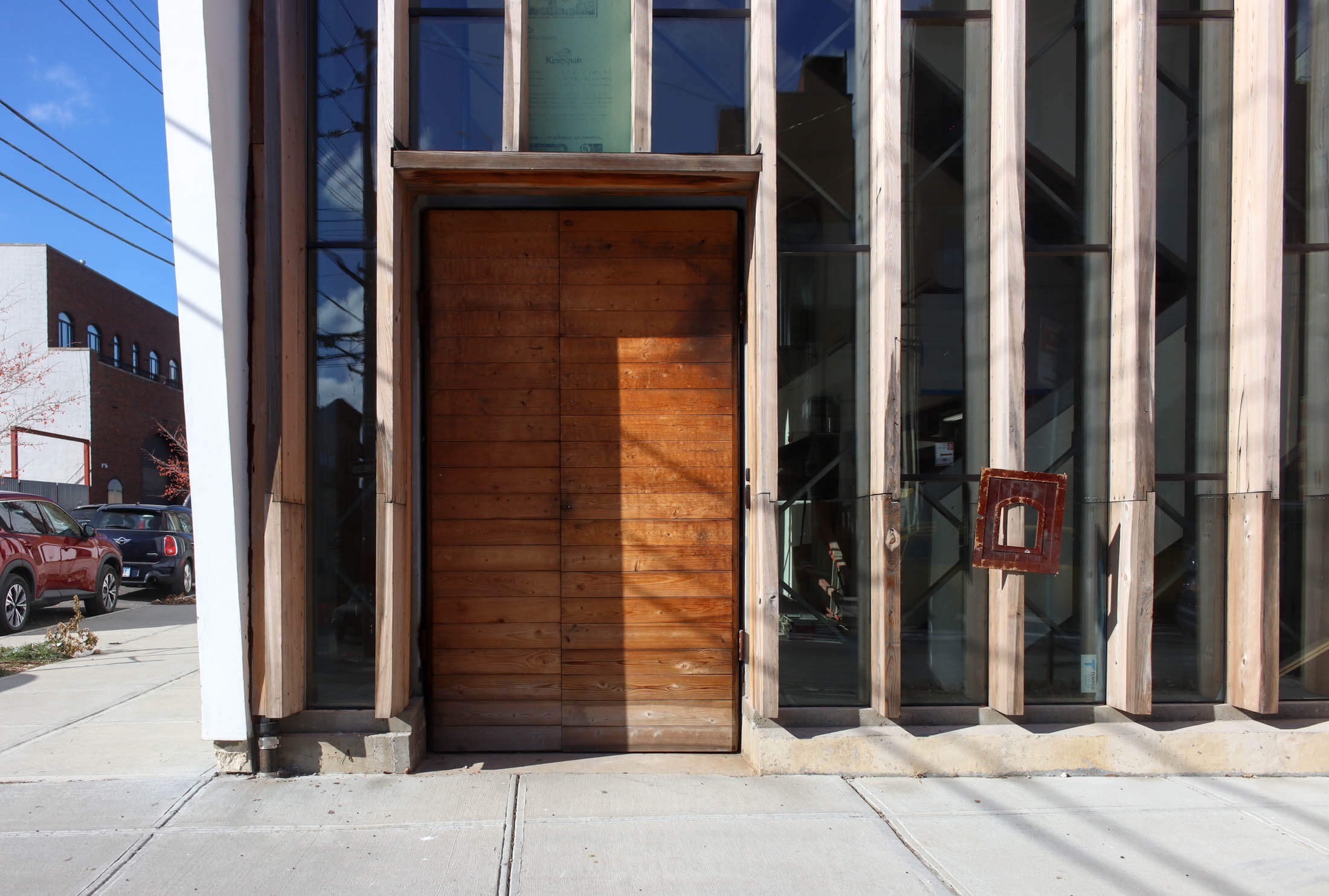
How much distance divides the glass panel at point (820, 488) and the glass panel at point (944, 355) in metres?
0.32

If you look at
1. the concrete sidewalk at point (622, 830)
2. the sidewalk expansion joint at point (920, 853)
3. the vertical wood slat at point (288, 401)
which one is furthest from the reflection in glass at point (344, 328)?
the sidewalk expansion joint at point (920, 853)

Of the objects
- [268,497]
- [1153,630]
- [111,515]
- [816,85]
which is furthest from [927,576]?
[111,515]

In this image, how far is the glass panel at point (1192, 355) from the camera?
5.05 metres

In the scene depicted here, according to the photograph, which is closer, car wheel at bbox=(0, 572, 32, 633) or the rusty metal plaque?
the rusty metal plaque

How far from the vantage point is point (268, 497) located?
471 centimetres

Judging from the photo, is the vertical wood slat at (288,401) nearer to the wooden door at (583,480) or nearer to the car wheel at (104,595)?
the wooden door at (583,480)

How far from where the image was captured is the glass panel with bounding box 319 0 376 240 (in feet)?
16.5

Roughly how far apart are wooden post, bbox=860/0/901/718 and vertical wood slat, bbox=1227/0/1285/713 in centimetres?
204

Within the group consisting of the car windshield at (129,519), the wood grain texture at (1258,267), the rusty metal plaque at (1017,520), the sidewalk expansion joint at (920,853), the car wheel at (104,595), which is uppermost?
the wood grain texture at (1258,267)

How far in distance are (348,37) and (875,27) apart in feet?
10.4

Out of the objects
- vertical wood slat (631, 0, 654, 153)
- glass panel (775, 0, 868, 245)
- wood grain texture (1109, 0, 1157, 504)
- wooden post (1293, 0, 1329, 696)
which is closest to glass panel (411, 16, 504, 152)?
vertical wood slat (631, 0, 654, 153)

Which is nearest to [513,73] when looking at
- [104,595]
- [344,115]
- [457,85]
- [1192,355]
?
[457,85]

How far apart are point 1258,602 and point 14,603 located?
1310 centimetres

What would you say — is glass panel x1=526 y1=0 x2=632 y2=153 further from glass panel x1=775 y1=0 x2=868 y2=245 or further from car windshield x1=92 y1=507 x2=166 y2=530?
car windshield x1=92 y1=507 x2=166 y2=530
